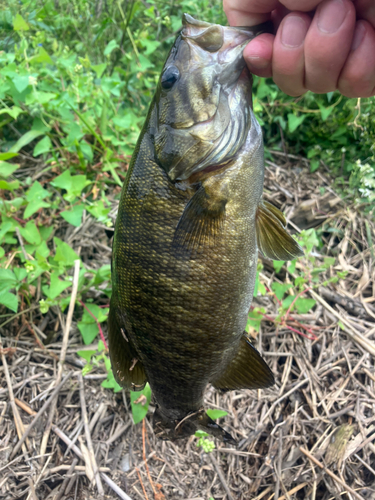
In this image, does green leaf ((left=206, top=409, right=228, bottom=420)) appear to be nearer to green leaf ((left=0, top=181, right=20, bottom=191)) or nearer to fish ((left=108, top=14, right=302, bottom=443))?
fish ((left=108, top=14, right=302, bottom=443))

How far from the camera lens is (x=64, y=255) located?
2.18 meters

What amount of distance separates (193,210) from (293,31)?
32.8 inches

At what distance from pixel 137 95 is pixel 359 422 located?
3.42m

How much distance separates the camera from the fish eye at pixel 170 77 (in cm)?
142

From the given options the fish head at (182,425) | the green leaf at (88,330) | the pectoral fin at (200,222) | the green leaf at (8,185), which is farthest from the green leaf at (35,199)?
the fish head at (182,425)

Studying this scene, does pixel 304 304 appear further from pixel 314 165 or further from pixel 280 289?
pixel 314 165

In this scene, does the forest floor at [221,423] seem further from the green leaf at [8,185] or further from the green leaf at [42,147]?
the green leaf at [42,147]

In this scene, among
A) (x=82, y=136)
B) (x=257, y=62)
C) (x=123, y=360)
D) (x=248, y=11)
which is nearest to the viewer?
(x=257, y=62)

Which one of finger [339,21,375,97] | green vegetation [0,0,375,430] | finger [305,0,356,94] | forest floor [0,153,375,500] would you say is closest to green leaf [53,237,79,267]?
green vegetation [0,0,375,430]

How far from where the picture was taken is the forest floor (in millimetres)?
2041

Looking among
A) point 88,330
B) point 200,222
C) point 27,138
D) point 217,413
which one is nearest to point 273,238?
point 200,222

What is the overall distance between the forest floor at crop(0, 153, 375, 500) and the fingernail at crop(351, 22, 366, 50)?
1.52 metres

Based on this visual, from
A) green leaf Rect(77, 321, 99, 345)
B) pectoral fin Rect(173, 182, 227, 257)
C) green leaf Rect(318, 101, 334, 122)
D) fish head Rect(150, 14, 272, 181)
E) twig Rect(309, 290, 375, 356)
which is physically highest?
fish head Rect(150, 14, 272, 181)

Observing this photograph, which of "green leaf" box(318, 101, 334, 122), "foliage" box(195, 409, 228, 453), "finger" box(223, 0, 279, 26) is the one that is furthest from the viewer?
"green leaf" box(318, 101, 334, 122)
